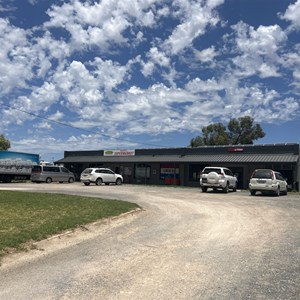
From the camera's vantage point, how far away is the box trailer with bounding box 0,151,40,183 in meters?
40.9

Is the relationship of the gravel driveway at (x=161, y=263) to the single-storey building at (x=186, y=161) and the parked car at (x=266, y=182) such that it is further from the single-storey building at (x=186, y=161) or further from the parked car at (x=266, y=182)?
the single-storey building at (x=186, y=161)

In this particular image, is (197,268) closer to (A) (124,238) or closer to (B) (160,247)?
(B) (160,247)

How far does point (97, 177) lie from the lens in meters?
38.4

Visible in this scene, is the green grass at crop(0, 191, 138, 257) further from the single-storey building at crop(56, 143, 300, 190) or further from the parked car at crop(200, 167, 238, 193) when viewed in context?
the single-storey building at crop(56, 143, 300, 190)

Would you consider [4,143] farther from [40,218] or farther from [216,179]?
[40,218]

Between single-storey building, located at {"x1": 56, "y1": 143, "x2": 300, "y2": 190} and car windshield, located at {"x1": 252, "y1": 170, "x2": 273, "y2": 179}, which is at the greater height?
single-storey building, located at {"x1": 56, "y1": 143, "x2": 300, "y2": 190}

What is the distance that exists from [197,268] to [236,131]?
6913 cm

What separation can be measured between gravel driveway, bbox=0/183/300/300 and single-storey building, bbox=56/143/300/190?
23.8 m

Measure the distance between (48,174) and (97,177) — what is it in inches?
257

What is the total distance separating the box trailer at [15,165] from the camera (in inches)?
1610

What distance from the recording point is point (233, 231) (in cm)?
1106

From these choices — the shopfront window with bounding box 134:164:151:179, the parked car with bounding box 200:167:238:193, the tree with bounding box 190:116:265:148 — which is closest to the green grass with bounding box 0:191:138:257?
the parked car with bounding box 200:167:238:193

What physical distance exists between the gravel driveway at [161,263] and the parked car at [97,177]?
84.9 feet

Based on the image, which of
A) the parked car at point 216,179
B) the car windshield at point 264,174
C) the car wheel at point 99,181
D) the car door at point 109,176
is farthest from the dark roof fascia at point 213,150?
the car windshield at point 264,174
